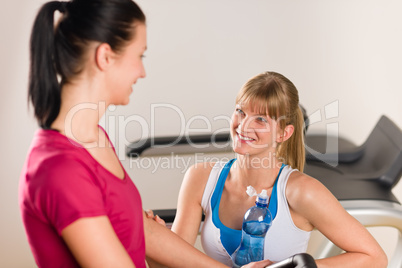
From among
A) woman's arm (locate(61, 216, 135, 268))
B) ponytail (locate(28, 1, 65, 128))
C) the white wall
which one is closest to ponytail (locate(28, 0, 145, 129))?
ponytail (locate(28, 1, 65, 128))

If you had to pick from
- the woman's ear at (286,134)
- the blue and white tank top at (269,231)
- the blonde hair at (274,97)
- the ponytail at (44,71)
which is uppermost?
the ponytail at (44,71)

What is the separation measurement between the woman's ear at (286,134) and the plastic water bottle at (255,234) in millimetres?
205

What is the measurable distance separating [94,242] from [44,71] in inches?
12.2

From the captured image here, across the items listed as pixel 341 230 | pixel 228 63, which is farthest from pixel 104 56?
pixel 228 63

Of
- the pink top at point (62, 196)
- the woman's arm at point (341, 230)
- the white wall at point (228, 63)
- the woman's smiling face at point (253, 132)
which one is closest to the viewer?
the pink top at point (62, 196)

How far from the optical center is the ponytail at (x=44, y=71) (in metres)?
0.94

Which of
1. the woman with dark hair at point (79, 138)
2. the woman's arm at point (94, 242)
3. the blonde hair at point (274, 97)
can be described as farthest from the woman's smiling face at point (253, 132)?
the woman's arm at point (94, 242)

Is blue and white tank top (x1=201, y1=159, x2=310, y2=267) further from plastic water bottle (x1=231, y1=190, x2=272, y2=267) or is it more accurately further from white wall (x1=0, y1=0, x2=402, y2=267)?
white wall (x1=0, y1=0, x2=402, y2=267)

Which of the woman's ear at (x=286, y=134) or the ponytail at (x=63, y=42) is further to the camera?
the woman's ear at (x=286, y=134)

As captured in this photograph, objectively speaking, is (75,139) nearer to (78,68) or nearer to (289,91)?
(78,68)

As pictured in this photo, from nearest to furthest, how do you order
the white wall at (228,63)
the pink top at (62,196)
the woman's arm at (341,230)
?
the pink top at (62,196)
the woman's arm at (341,230)
the white wall at (228,63)

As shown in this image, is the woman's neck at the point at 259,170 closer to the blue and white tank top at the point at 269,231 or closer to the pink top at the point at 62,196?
the blue and white tank top at the point at 269,231

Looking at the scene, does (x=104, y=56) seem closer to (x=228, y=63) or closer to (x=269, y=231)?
(x=269, y=231)

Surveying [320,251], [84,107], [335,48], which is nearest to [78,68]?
→ [84,107]
